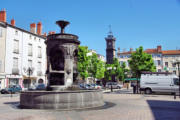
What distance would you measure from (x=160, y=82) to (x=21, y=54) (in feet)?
88.9

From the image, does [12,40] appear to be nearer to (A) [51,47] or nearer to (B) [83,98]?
(A) [51,47]

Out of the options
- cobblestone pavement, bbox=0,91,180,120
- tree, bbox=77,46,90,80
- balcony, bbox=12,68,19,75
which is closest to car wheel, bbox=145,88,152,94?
cobblestone pavement, bbox=0,91,180,120

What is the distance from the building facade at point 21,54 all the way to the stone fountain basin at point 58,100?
69.6 ft

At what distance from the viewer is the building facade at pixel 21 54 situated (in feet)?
111

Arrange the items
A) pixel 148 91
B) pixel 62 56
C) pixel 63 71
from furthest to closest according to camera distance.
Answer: pixel 148 91
pixel 62 56
pixel 63 71

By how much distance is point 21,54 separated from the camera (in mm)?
37156

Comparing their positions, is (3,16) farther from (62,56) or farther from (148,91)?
(148,91)

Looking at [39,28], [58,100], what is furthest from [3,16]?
[58,100]

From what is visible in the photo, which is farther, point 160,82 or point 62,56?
point 160,82

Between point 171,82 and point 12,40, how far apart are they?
94.9 ft

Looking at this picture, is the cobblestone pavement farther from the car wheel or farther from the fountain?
the car wheel

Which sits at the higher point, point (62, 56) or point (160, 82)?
point (62, 56)

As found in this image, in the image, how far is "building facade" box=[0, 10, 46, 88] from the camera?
33.9m

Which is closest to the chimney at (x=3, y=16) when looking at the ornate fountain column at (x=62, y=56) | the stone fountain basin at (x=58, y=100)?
the ornate fountain column at (x=62, y=56)
